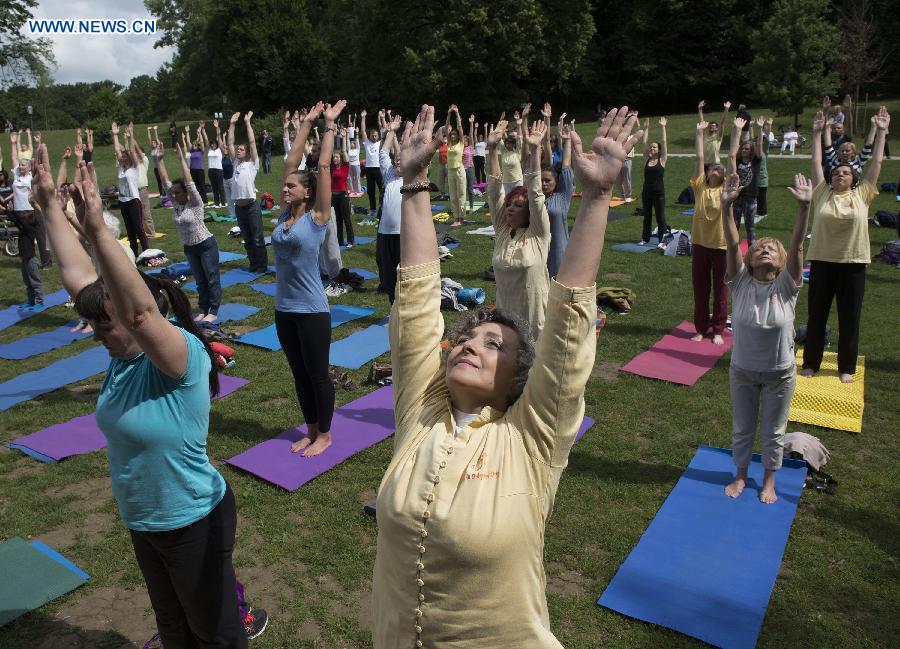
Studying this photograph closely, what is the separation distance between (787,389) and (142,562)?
14.2 ft

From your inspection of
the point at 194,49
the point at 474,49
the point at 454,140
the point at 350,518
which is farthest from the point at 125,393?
the point at 194,49

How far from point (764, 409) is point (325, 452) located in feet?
11.9

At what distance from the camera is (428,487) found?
6.22ft

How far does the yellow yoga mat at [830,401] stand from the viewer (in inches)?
248

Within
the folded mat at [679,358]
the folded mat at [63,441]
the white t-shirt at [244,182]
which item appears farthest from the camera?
the white t-shirt at [244,182]

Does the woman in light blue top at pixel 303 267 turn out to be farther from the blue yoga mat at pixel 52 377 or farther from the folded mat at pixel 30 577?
the blue yoga mat at pixel 52 377

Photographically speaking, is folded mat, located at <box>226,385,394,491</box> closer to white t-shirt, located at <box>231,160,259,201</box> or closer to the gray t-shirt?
the gray t-shirt

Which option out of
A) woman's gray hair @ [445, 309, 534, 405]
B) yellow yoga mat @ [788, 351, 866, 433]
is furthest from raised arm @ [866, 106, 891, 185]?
woman's gray hair @ [445, 309, 534, 405]

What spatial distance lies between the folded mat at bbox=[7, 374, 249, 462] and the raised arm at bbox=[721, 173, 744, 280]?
569 centimetres

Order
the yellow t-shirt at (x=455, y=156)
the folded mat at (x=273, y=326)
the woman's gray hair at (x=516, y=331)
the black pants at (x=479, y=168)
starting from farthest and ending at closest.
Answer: the black pants at (x=479, y=168) → the yellow t-shirt at (x=455, y=156) → the folded mat at (x=273, y=326) → the woman's gray hair at (x=516, y=331)

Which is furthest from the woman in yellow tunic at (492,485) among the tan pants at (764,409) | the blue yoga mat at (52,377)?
the blue yoga mat at (52,377)

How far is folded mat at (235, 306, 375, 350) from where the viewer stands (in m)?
8.89

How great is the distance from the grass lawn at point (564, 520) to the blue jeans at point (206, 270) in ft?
5.27

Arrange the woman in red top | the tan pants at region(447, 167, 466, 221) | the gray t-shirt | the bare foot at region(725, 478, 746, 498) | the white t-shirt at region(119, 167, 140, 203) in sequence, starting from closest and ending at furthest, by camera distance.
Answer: the gray t-shirt → the bare foot at region(725, 478, 746, 498) → the white t-shirt at region(119, 167, 140, 203) → the woman in red top → the tan pants at region(447, 167, 466, 221)
